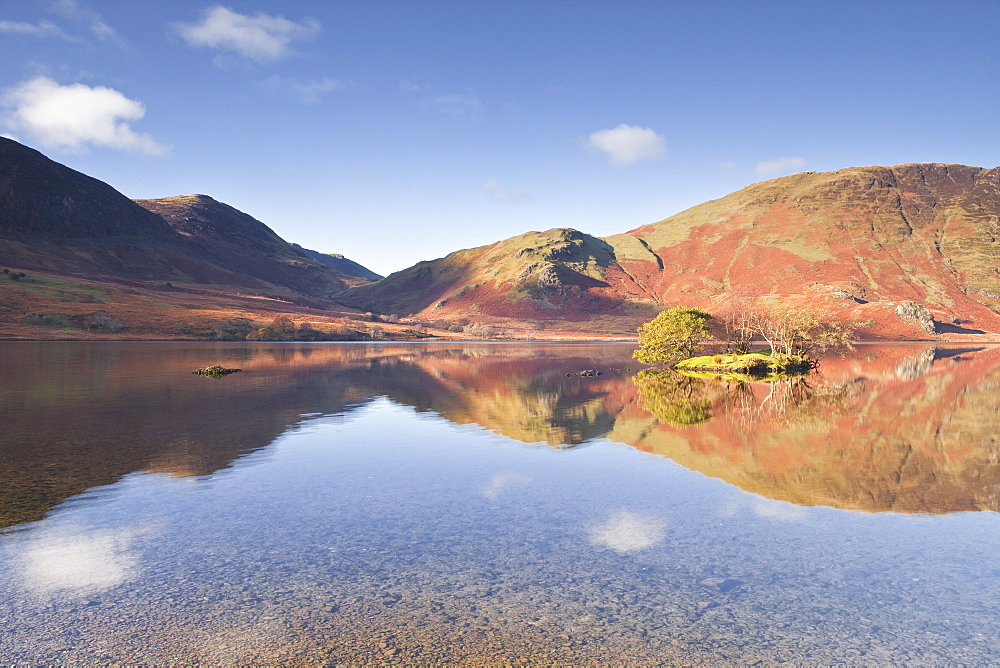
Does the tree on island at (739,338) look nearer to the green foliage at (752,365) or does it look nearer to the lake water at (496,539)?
the green foliage at (752,365)

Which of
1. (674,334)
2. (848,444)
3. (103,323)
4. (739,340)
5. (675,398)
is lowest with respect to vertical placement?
(675,398)

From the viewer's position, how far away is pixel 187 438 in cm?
2416

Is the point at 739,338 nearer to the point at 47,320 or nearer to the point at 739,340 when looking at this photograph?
the point at 739,340

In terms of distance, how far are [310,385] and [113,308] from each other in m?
123

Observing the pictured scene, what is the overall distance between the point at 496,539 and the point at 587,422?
1801 centimetres

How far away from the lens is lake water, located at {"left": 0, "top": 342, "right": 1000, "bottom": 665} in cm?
865

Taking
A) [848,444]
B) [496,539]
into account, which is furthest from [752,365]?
[496,539]

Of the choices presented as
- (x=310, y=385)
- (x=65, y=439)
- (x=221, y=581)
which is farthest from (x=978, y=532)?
(x=310, y=385)

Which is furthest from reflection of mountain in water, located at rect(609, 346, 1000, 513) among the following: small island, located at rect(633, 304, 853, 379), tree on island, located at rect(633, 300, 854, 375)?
tree on island, located at rect(633, 300, 854, 375)

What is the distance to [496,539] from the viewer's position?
1307cm

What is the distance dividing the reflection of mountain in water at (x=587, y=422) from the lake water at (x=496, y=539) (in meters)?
0.20

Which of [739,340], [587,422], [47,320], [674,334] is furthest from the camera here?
[47,320]

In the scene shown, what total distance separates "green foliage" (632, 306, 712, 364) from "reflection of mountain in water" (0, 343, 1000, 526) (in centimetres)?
957

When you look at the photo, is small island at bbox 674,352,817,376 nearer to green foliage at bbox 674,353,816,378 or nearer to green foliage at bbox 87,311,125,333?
green foliage at bbox 674,353,816,378
